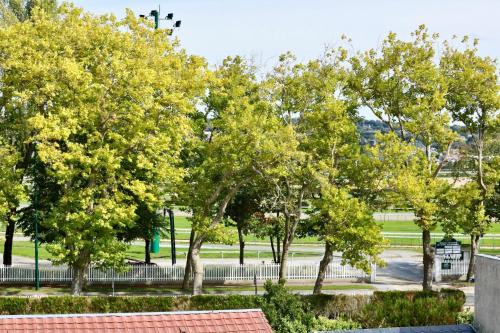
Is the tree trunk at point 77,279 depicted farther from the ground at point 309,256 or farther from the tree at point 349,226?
the tree at point 349,226

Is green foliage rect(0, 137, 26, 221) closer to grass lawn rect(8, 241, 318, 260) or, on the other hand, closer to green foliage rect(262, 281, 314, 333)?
green foliage rect(262, 281, 314, 333)

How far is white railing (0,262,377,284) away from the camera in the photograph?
47594mm

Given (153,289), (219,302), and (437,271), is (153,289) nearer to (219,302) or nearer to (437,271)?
(219,302)

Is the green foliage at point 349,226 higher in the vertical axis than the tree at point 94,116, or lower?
lower

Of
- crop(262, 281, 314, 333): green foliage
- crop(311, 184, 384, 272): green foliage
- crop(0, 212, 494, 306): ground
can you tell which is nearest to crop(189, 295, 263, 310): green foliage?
crop(262, 281, 314, 333): green foliage

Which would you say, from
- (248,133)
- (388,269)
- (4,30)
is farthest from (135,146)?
(388,269)

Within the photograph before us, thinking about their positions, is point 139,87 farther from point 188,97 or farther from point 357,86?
point 357,86

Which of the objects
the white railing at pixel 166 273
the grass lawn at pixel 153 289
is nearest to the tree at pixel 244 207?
the white railing at pixel 166 273

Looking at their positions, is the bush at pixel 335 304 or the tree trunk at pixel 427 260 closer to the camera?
the bush at pixel 335 304

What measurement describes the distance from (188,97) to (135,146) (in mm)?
4663

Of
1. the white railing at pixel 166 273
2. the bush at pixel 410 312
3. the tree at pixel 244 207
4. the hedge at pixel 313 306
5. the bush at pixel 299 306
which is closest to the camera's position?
the bush at pixel 299 306

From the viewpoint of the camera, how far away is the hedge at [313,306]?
3612cm

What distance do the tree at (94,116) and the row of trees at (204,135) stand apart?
0.08 m

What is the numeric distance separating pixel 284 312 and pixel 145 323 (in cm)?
1049
